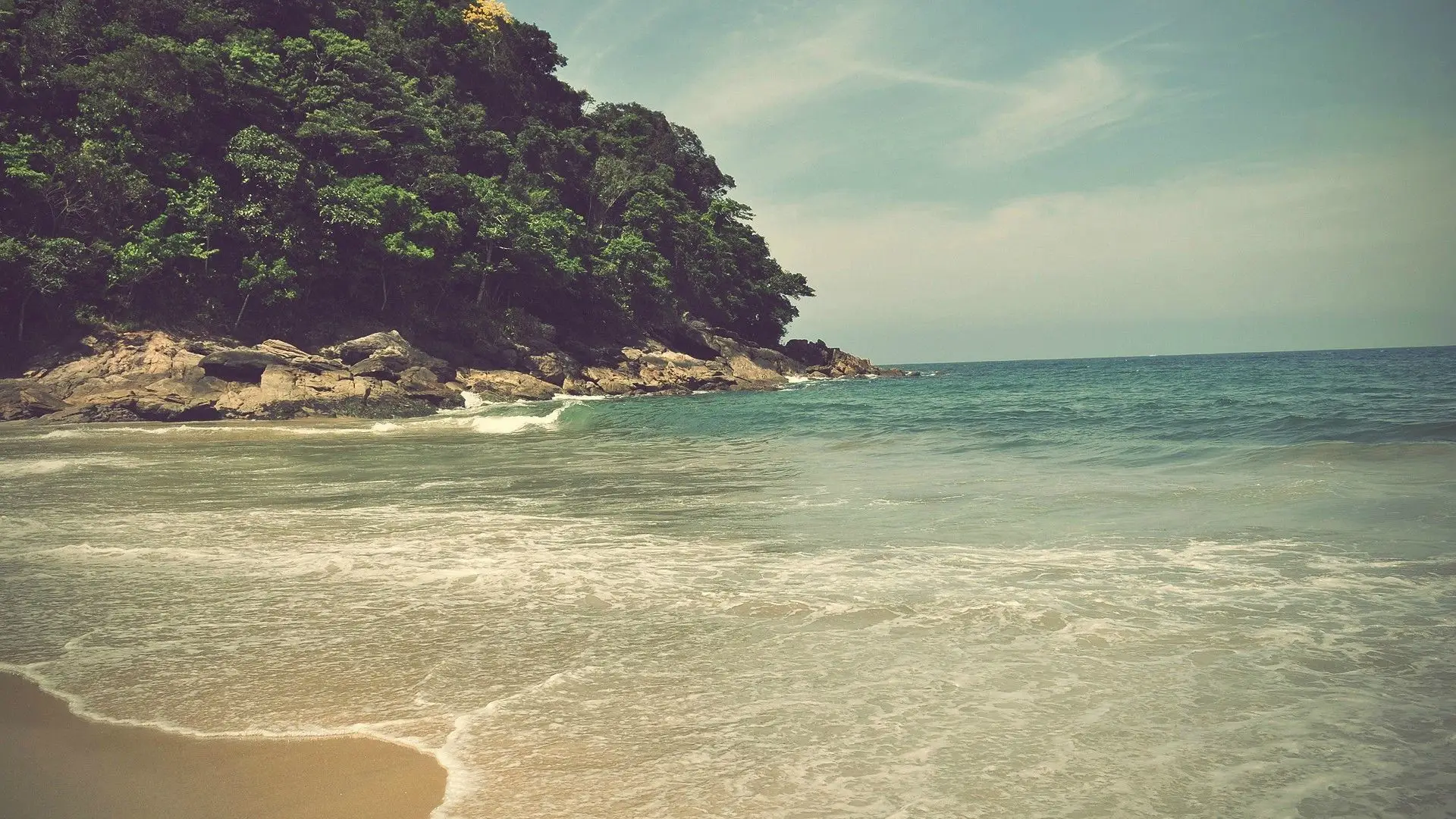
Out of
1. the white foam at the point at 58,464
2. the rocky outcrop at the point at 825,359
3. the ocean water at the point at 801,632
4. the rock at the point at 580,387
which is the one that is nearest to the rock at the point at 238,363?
the white foam at the point at 58,464

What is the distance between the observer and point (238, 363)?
27031 mm

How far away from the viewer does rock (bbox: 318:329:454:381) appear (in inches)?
1213

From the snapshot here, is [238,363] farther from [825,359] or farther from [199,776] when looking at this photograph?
[825,359]

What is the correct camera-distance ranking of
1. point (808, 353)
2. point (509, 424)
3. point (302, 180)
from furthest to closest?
1. point (808, 353)
2. point (302, 180)
3. point (509, 424)

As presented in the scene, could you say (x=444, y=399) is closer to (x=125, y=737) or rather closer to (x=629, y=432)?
(x=629, y=432)

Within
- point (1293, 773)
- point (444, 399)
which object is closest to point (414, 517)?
point (1293, 773)

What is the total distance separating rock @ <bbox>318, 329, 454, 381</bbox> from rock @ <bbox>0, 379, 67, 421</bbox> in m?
8.70

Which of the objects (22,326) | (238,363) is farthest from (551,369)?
(22,326)

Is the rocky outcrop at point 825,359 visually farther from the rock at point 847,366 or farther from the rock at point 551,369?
the rock at point 551,369

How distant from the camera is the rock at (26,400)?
23.4 meters

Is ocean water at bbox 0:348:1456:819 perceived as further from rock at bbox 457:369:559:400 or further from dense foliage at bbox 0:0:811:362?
rock at bbox 457:369:559:400

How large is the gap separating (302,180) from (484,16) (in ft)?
86.1

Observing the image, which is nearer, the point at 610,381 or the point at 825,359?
the point at 610,381

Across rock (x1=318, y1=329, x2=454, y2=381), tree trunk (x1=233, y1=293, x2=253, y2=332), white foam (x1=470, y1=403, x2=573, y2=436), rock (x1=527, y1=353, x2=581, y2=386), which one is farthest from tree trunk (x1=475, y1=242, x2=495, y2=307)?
white foam (x1=470, y1=403, x2=573, y2=436)
